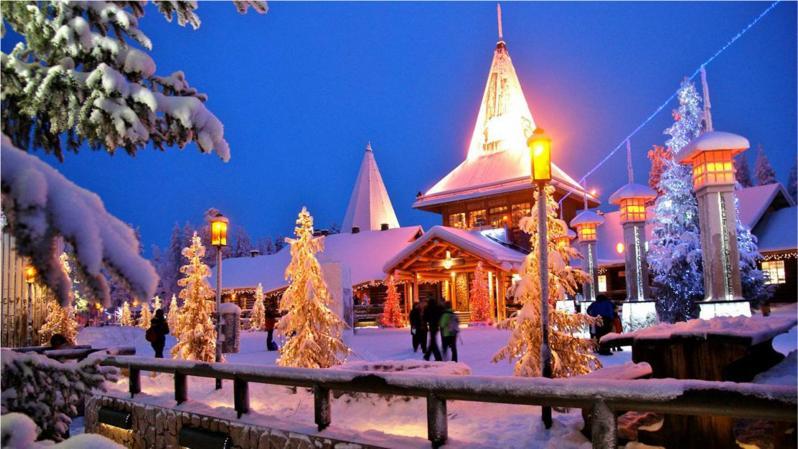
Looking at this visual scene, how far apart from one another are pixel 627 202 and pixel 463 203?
2026 centimetres

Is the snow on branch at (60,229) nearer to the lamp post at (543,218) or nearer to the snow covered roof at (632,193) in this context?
the lamp post at (543,218)

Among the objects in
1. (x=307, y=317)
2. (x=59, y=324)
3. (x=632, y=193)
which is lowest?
(x=59, y=324)

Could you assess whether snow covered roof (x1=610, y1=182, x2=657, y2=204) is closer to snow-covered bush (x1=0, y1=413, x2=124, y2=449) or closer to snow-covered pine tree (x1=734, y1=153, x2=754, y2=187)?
snow-covered bush (x1=0, y1=413, x2=124, y2=449)

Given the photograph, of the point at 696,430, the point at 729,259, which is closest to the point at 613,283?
the point at 729,259

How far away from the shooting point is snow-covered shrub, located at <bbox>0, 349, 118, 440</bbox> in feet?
9.16

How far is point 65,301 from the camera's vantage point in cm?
199

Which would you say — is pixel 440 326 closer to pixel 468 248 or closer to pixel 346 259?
pixel 468 248

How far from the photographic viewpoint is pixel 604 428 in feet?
15.5

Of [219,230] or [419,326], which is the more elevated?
[219,230]

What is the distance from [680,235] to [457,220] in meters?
15.9

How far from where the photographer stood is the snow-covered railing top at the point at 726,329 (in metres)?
5.62

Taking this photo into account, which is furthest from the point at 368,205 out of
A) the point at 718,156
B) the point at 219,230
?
the point at 718,156

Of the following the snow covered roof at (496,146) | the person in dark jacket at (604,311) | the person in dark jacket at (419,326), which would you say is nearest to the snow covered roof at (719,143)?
the person in dark jacket at (604,311)

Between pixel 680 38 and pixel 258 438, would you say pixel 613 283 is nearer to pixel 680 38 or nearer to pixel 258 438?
pixel 258 438
